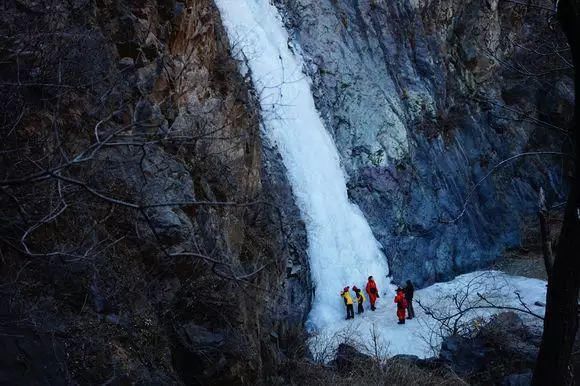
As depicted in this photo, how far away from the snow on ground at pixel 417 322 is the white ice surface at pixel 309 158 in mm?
898

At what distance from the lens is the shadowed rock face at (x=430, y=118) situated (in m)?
19.3

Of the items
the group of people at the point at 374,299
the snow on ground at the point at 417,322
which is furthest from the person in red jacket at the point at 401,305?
the snow on ground at the point at 417,322

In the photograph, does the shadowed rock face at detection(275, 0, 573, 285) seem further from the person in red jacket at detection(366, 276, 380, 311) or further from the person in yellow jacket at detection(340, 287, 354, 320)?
the person in yellow jacket at detection(340, 287, 354, 320)

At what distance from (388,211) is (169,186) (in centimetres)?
1177

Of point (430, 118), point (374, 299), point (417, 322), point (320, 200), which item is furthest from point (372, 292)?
point (430, 118)

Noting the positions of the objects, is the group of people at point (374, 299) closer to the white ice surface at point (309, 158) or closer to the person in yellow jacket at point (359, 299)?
the person in yellow jacket at point (359, 299)

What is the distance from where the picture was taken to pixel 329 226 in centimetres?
1723

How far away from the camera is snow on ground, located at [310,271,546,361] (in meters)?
13.2

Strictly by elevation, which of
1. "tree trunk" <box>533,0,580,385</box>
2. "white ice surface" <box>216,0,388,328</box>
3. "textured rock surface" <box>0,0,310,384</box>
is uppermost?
"white ice surface" <box>216,0,388,328</box>

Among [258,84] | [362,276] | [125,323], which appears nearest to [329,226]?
[362,276]

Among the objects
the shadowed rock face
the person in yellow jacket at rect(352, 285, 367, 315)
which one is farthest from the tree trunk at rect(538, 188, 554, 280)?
the shadowed rock face

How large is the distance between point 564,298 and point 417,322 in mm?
11727

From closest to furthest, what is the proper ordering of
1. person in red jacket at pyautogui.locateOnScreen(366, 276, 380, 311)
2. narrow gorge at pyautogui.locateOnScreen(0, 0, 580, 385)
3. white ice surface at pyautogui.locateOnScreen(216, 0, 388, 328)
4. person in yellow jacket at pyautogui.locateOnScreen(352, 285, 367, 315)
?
1. narrow gorge at pyautogui.locateOnScreen(0, 0, 580, 385)
2. person in yellow jacket at pyautogui.locateOnScreen(352, 285, 367, 315)
3. person in red jacket at pyautogui.locateOnScreen(366, 276, 380, 311)
4. white ice surface at pyautogui.locateOnScreen(216, 0, 388, 328)

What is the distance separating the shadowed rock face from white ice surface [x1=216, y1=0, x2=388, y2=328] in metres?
0.57
